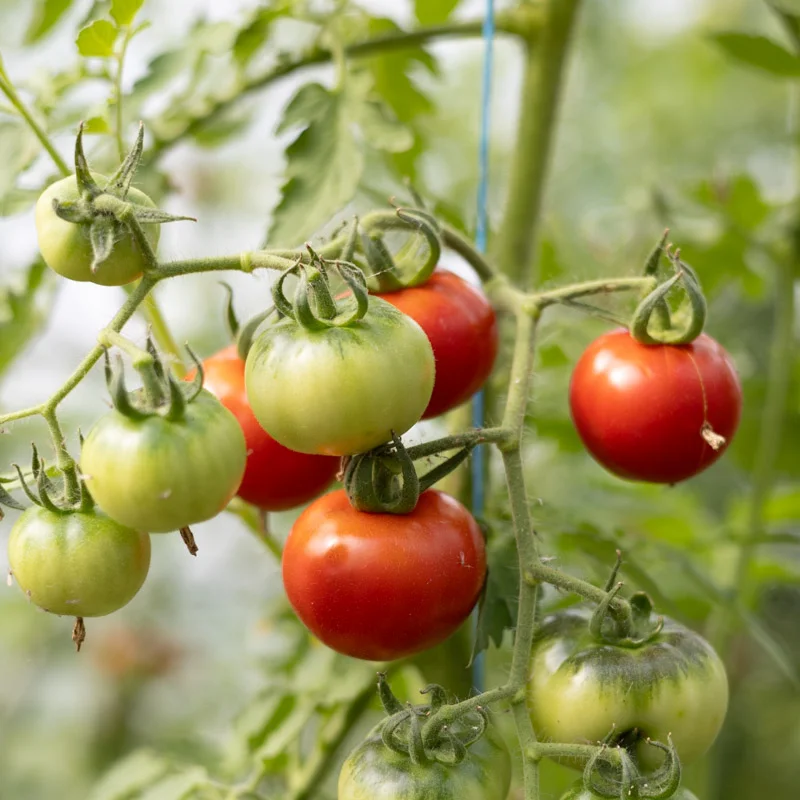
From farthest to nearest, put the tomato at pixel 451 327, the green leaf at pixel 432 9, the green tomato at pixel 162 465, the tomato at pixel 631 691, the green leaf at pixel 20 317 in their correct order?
the green leaf at pixel 432 9, the green leaf at pixel 20 317, the tomato at pixel 451 327, the tomato at pixel 631 691, the green tomato at pixel 162 465

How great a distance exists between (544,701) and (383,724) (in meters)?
0.10

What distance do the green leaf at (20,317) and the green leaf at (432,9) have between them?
49 cm

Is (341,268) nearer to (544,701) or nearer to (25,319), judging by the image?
(544,701)

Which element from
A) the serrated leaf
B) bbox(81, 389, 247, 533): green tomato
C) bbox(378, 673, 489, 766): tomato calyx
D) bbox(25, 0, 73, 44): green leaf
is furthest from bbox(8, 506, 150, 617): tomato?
bbox(25, 0, 73, 44): green leaf

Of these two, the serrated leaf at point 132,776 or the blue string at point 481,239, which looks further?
the serrated leaf at point 132,776

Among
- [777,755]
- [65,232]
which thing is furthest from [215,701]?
[65,232]

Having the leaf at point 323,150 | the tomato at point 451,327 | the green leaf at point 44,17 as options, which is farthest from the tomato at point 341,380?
the green leaf at point 44,17

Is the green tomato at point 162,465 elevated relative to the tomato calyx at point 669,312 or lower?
elevated

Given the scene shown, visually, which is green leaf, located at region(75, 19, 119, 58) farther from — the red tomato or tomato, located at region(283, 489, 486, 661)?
tomato, located at region(283, 489, 486, 661)

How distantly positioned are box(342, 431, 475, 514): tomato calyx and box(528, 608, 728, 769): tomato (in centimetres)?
13

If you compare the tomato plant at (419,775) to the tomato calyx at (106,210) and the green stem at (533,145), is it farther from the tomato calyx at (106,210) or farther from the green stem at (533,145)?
the green stem at (533,145)

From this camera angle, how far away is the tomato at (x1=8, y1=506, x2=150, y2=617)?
1.80ft

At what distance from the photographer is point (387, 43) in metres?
1.03

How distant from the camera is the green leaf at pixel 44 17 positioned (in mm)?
1038
